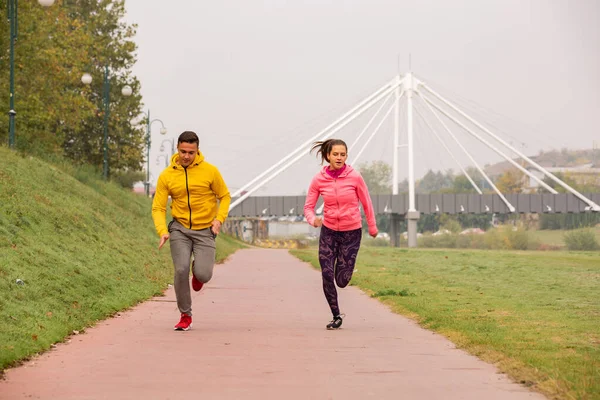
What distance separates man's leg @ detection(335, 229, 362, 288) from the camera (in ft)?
38.4

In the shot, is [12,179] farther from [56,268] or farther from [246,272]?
[56,268]

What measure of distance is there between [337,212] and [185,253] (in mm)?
1653

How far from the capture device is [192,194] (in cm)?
1123

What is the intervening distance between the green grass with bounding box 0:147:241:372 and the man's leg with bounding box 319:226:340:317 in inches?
102

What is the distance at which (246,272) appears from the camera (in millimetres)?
25703

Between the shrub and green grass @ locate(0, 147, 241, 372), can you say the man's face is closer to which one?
green grass @ locate(0, 147, 241, 372)

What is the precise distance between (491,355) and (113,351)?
123 inches

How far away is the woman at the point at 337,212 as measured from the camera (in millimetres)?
11492

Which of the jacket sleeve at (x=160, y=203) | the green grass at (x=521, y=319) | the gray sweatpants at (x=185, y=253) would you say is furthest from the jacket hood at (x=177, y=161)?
the green grass at (x=521, y=319)

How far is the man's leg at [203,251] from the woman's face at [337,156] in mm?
1480

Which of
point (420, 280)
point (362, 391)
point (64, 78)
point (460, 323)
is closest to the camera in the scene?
point (362, 391)

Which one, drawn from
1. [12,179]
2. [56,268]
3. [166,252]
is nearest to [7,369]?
[56,268]

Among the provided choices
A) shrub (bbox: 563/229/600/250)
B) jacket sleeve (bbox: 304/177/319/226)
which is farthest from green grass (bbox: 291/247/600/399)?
shrub (bbox: 563/229/600/250)

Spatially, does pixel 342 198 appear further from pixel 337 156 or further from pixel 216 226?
pixel 216 226
